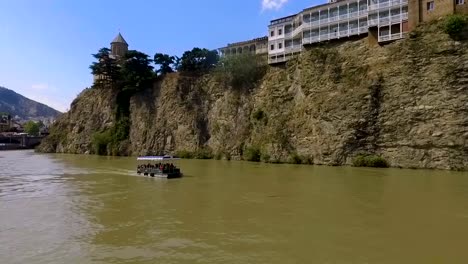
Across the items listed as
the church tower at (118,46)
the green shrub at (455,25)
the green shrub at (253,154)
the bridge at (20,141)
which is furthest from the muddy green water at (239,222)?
the bridge at (20,141)

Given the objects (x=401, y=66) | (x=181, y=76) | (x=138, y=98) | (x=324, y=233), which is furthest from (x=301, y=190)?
(x=138, y=98)

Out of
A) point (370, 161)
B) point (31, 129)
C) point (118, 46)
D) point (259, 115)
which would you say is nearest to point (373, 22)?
point (370, 161)

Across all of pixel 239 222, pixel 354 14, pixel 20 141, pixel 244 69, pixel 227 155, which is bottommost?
pixel 239 222

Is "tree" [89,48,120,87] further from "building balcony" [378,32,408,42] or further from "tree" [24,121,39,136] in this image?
"tree" [24,121,39,136]

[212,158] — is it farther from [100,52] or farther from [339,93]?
[100,52]

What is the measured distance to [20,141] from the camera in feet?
476

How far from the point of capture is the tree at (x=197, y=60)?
81812 mm

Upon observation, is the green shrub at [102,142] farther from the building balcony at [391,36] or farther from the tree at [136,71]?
the building balcony at [391,36]

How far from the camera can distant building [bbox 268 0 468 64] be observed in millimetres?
50719

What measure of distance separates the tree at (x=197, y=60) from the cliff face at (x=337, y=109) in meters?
3.08

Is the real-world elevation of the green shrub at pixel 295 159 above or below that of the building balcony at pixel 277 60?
below

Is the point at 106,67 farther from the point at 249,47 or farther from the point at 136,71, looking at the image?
the point at 249,47

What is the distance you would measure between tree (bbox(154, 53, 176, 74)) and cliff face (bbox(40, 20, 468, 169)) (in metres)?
5.22

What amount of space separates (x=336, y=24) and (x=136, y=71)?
4108cm
